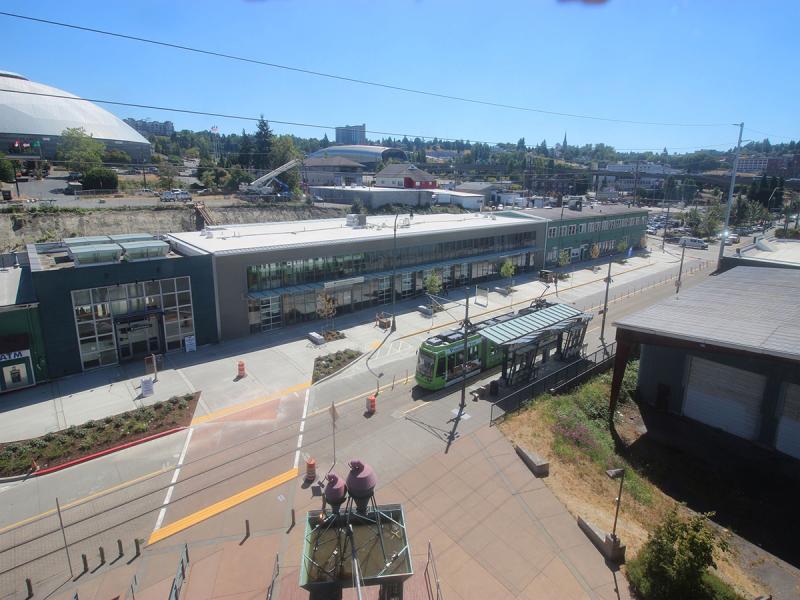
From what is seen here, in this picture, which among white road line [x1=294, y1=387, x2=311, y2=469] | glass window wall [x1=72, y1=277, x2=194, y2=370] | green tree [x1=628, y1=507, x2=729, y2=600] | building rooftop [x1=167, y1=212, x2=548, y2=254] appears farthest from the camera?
building rooftop [x1=167, y1=212, x2=548, y2=254]

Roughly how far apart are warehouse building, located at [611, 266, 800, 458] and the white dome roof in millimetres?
117898

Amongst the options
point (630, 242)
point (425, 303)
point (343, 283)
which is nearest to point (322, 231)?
point (343, 283)

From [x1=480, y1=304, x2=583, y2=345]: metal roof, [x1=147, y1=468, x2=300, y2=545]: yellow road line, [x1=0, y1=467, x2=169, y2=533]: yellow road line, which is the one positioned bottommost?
[x1=0, y1=467, x2=169, y2=533]: yellow road line

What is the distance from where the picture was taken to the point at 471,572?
1237 centimetres

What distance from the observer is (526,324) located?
25359mm

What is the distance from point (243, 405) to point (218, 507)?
729 centimetres

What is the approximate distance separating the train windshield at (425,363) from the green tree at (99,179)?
227ft

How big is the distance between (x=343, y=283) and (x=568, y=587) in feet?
85.1

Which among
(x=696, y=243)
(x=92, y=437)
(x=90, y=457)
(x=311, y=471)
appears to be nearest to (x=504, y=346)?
(x=311, y=471)

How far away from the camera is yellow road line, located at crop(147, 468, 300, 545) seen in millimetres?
14072

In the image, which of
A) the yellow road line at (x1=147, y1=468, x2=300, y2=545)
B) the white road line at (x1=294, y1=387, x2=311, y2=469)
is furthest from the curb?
the yellow road line at (x1=147, y1=468, x2=300, y2=545)

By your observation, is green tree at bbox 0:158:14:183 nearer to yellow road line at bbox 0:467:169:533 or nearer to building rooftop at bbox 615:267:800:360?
yellow road line at bbox 0:467:169:533

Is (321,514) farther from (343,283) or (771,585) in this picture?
(343,283)

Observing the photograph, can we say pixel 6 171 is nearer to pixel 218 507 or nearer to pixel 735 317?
pixel 218 507
